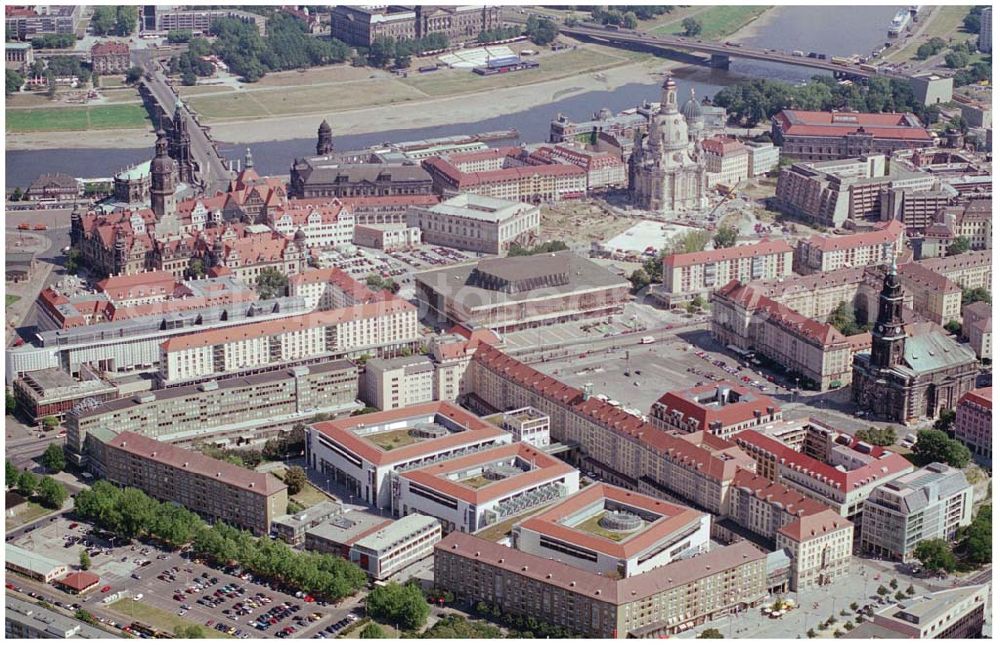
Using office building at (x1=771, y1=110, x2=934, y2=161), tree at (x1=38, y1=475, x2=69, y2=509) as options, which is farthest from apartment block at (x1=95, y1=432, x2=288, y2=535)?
office building at (x1=771, y1=110, x2=934, y2=161)

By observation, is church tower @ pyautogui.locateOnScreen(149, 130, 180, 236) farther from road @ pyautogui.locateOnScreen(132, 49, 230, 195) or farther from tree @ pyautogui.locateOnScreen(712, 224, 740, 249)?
tree @ pyautogui.locateOnScreen(712, 224, 740, 249)

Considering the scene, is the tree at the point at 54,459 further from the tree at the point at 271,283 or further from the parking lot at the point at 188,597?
the tree at the point at 271,283

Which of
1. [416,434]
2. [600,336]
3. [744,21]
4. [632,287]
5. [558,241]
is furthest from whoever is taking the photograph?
[744,21]

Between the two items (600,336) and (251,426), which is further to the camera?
(600,336)

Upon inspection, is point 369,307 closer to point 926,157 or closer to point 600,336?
point 600,336

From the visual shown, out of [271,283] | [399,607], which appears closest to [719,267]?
[271,283]

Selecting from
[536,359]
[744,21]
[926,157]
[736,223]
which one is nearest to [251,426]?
[536,359]

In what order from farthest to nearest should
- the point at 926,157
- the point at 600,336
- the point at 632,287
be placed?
the point at 926,157
the point at 632,287
the point at 600,336
